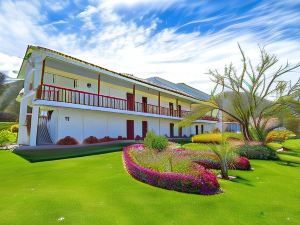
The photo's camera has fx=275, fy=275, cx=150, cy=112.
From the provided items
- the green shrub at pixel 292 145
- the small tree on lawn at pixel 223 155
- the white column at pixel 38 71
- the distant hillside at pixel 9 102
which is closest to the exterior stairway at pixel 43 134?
the white column at pixel 38 71

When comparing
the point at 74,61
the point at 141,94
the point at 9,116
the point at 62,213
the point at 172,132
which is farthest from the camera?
the point at 9,116

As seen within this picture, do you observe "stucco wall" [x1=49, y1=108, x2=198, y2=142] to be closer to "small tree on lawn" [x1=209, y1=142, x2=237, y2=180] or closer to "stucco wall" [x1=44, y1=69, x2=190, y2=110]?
"stucco wall" [x1=44, y1=69, x2=190, y2=110]

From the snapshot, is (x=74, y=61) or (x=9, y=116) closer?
(x=74, y=61)

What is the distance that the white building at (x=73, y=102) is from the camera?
62.6ft

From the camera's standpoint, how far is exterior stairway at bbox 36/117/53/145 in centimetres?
2063

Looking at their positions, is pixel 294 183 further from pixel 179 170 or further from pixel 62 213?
pixel 62 213

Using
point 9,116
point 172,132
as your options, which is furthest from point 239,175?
point 9,116

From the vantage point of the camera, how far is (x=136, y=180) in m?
9.36

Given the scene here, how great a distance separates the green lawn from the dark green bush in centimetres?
719

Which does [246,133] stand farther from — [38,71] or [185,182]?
[38,71]

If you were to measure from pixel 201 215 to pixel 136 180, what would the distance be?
3279mm

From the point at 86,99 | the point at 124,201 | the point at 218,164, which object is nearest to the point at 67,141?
the point at 86,99

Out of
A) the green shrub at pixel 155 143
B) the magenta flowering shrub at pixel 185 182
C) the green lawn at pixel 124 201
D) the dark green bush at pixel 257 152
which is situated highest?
the green shrub at pixel 155 143

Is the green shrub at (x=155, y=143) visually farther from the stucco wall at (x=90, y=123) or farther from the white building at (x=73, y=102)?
the stucco wall at (x=90, y=123)
